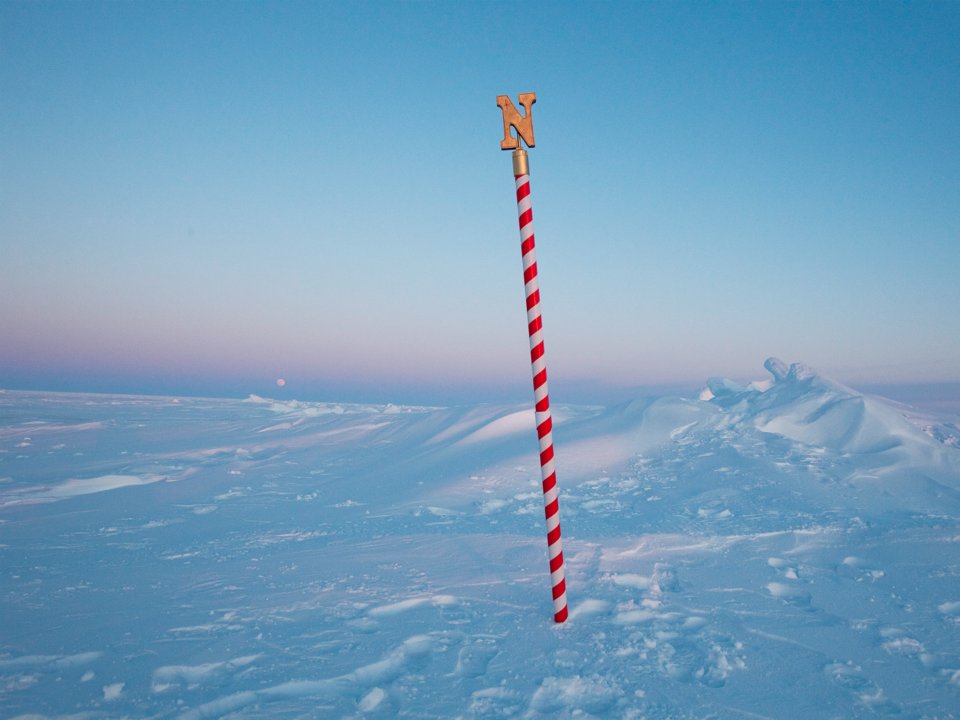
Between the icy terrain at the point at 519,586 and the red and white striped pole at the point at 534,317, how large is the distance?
0.73 m

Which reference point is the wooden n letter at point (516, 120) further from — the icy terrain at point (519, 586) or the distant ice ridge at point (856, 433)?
the distant ice ridge at point (856, 433)

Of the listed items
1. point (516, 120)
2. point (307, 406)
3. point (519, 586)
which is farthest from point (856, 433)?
point (307, 406)

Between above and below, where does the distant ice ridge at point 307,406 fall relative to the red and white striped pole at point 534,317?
below

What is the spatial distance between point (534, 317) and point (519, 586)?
8.95ft

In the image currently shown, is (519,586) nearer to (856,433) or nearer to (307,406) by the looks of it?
(856,433)

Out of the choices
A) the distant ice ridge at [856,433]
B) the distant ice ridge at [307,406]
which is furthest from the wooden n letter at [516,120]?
the distant ice ridge at [307,406]

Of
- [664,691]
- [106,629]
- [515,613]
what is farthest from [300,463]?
[664,691]

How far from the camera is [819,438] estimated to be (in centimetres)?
1078

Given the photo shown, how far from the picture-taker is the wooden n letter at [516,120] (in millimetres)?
4066

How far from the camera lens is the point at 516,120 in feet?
13.4

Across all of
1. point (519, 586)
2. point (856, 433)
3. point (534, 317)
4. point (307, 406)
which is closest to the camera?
point (534, 317)

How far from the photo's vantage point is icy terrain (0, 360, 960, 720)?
3.18m

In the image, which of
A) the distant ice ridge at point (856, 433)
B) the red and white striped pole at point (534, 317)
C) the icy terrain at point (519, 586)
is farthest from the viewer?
the distant ice ridge at point (856, 433)

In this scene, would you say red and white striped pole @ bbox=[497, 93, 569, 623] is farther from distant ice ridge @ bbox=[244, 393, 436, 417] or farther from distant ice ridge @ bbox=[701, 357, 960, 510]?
distant ice ridge @ bbox=[244, 393, 436, 417]
